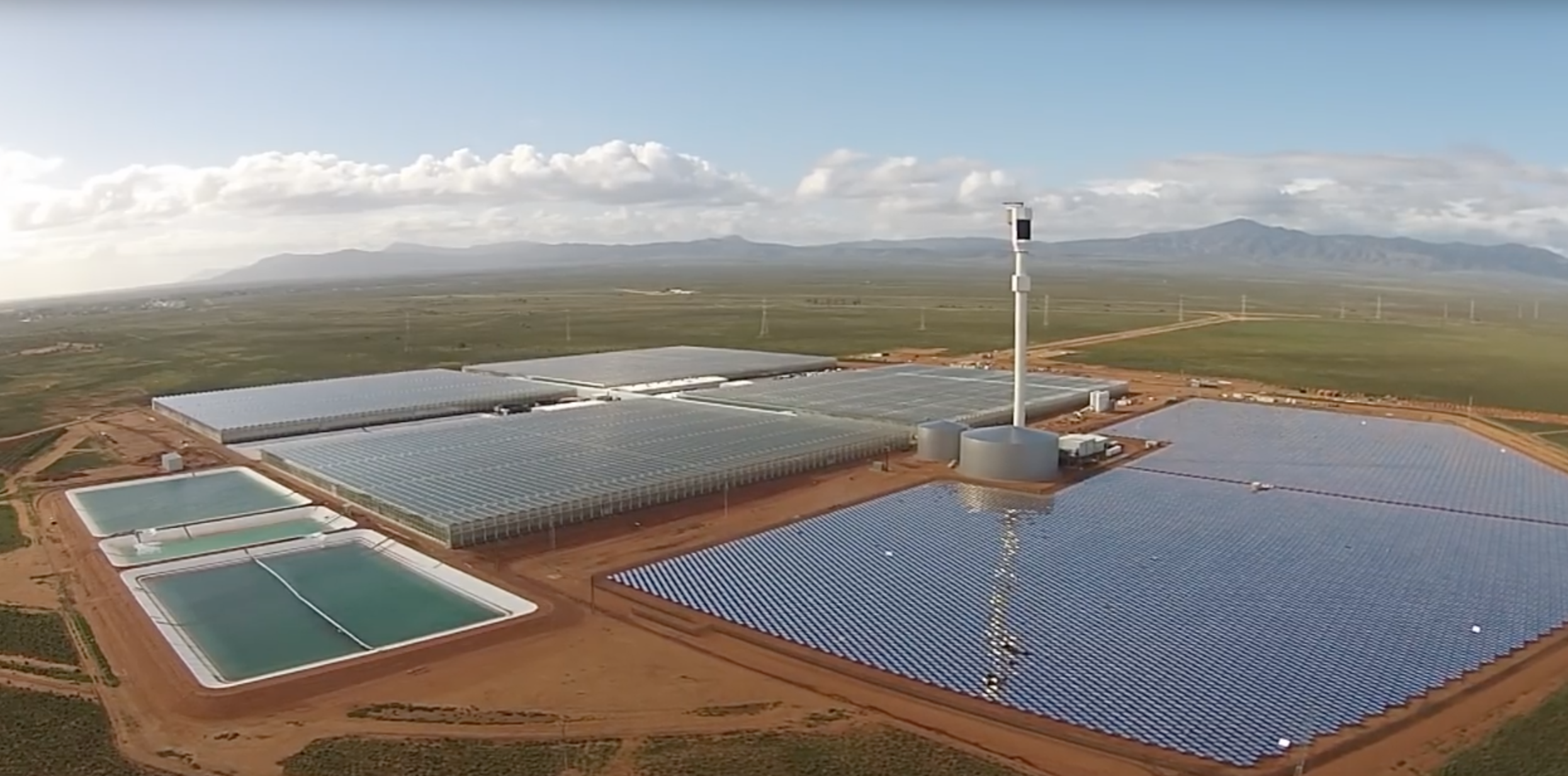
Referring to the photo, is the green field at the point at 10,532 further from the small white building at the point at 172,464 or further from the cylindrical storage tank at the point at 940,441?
the cylindrical storage tank at the point at 940,441

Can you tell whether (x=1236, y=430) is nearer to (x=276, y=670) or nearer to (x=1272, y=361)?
(x=1272, y=361)

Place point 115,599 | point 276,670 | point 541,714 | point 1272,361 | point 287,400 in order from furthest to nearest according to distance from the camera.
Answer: point 1272,361 → point 287,400 → point 115,599 → point 276,670 → point 541,714

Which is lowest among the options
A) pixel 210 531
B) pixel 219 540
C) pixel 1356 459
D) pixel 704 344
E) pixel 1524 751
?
pixel 1524 751

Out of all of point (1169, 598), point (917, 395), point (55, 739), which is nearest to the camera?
point (55, 739)

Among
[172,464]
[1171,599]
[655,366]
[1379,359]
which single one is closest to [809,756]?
[1171,599]

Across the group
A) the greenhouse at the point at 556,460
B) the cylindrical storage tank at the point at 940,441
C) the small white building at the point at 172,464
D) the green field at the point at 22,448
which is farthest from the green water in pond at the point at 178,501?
the cylindrical storage tank at the point at 940,441

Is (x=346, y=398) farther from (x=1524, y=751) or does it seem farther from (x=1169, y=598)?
(x=1524, y=751)

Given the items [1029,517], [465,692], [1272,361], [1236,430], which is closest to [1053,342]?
[1272,361]
